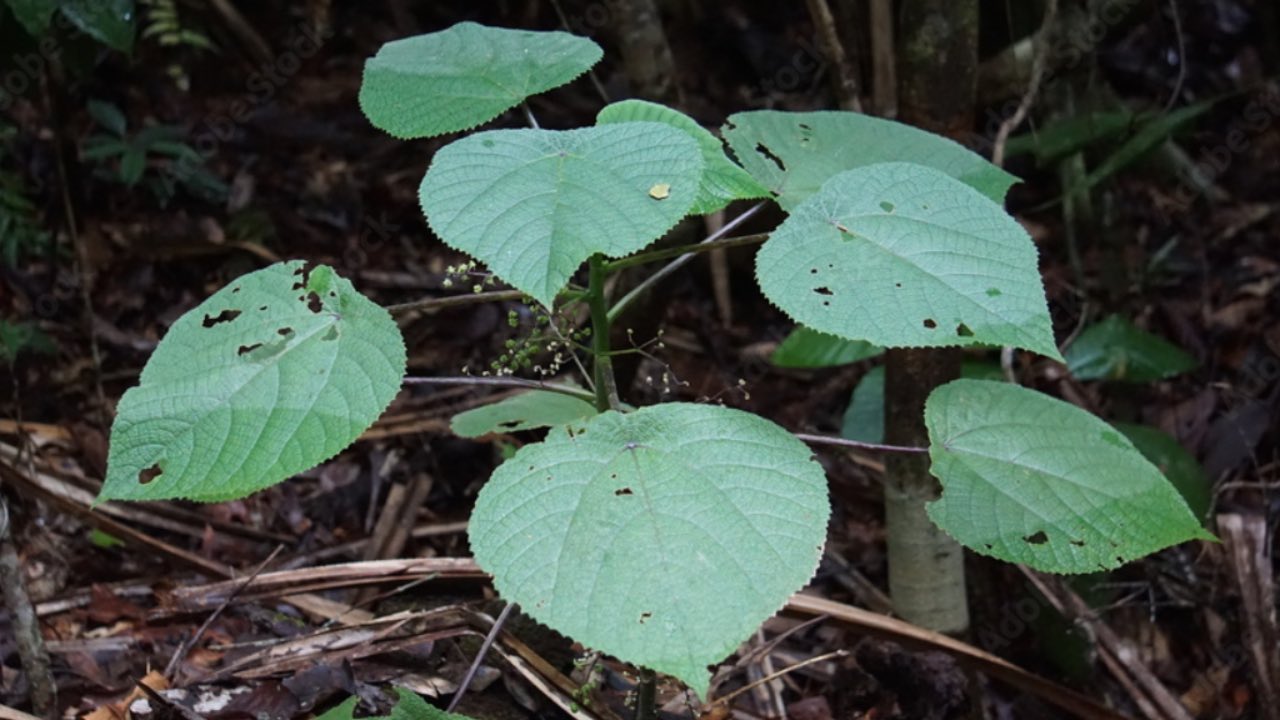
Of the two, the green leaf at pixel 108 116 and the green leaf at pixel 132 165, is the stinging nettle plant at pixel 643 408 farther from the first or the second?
the green leaf at pixel 108 116

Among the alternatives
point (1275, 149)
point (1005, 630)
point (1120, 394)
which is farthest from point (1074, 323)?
point (1275, 149)

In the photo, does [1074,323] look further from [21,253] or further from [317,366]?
[21,253]

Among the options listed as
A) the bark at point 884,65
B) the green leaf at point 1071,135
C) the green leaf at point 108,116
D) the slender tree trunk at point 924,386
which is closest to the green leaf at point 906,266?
the slender tree trunk at point 924,386

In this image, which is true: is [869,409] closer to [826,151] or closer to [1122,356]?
[1122,356]

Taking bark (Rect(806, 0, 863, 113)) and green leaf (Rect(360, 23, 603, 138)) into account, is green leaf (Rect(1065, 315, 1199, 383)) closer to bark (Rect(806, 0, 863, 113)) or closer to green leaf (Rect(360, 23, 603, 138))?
bark (Rect(806, 0, 863, 113))

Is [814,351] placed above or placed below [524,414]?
below

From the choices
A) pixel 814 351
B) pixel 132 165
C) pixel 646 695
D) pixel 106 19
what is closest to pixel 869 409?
pixel 814 351
